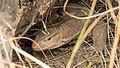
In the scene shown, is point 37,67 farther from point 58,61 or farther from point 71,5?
point 71,5

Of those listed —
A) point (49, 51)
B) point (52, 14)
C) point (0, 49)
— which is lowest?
point (0, 49)

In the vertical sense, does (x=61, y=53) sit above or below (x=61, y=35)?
below

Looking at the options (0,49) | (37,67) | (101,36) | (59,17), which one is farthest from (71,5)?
(0,49)

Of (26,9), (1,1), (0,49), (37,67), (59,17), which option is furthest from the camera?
(59,17)

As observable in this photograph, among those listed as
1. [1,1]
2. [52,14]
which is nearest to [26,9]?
[1,1]

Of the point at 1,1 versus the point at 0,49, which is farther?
the point at 1,1

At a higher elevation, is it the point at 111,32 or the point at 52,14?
the point at 52,14

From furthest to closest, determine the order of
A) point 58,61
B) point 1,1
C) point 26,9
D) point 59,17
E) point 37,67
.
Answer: point 59,17 → point 58,61 → point 37,67 → point 26,9 → point 1,1

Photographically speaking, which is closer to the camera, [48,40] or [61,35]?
[48,40]
